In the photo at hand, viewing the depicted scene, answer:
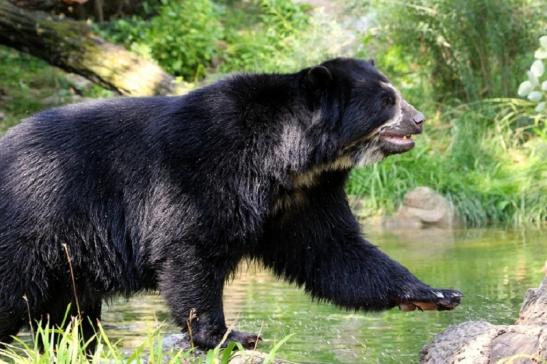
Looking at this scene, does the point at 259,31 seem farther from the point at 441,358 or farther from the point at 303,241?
the point at 441,358

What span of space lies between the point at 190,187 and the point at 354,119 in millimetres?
926

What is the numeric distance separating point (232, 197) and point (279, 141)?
1.33 ft

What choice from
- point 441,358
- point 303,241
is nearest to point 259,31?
point 303,241

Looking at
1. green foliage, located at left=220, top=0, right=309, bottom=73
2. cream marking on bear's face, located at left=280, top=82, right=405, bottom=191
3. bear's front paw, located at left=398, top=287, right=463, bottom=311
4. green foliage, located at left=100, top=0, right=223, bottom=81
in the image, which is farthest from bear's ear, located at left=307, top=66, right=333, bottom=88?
green foliage, located at left=100, top=0, right=223, bottom=81

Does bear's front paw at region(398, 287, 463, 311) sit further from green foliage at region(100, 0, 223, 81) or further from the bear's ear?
green foliage at region(100, 0, 223, 81)

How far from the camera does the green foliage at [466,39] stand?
1282 cm

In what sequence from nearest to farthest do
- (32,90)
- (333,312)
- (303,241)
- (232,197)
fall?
(232,197)
(303,241)
(333,312)
(32,90)

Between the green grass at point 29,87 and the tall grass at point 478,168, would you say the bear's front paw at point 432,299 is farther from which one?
the green grass at point 29,87

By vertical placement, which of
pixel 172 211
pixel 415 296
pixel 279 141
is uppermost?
pixel 279 141

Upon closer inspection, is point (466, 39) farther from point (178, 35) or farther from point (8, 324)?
point (8, 324)

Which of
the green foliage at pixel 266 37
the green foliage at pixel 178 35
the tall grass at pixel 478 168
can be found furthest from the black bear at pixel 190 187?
the green foliage at pixel 178 35

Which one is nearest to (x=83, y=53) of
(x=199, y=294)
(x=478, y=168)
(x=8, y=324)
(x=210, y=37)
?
(x=210, y=37)

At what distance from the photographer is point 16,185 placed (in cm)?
520

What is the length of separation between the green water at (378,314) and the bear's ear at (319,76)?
4.23ft
